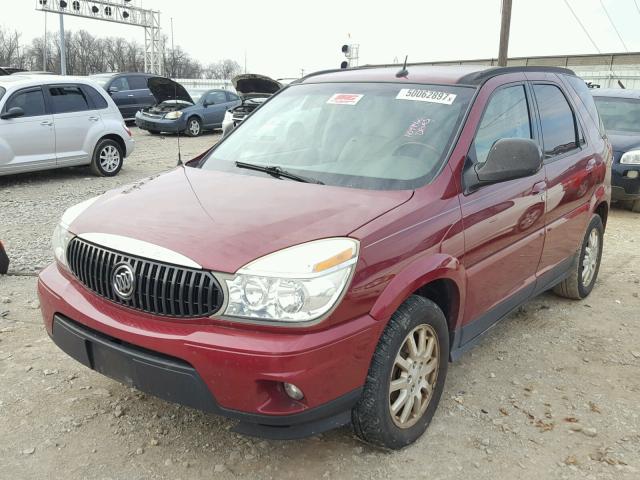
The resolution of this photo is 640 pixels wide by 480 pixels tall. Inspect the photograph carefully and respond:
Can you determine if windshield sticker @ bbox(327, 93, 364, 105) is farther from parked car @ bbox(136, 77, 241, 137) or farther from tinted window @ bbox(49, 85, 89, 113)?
parked car @ bbox(136, 77, 241, 137)

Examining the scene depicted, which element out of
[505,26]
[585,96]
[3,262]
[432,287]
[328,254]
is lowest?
[3,262]

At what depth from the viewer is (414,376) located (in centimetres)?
286

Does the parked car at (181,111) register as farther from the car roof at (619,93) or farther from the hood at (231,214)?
the hood at (231,214)

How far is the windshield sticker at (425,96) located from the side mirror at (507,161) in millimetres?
452

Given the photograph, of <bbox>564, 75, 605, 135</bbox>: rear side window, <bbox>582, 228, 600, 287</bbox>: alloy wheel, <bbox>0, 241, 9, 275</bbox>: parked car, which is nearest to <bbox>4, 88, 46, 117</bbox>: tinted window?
<bbox>0, 241, 9, 275</bbox>: parked car

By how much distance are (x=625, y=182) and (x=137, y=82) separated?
49.7 feet

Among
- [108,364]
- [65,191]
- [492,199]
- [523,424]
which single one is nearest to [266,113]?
[492,199]

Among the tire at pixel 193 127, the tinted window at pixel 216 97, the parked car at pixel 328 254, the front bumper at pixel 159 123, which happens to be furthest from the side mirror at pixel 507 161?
the tinted window at pixel 216 97

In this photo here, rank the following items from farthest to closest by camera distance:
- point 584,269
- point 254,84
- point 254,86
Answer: point 254,86 < point 254,84 < point 584,269

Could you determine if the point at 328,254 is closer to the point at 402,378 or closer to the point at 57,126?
the point at 402,378

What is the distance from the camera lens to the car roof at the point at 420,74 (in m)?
3.54

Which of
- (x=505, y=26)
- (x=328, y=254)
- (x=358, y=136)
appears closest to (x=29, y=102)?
(x=358, y=136)

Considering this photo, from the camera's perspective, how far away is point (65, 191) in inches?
364

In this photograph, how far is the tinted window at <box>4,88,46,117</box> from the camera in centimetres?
912
